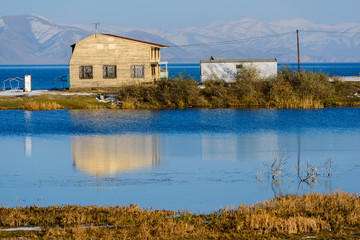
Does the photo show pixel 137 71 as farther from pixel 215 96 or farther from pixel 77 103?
pixel 77 103

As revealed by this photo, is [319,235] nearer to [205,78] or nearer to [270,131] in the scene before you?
[270,131]

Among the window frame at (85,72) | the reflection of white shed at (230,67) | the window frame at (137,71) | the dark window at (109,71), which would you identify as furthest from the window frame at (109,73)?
the reflection of white shed at (230,67)

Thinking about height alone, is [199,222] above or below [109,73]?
below

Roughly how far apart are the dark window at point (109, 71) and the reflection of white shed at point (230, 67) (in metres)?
9.46

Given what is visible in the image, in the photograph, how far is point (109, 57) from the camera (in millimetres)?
64188

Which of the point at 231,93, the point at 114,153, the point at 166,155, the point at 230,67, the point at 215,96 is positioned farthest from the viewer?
the point at 230,67

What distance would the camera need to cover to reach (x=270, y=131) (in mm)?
37938

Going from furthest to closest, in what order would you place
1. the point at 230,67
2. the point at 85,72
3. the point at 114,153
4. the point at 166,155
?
the point at 85,72 < the point at 230,67 < the point at 114,153 < the point at 166,155

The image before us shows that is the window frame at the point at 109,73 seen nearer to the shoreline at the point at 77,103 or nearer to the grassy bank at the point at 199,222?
the shoreline at the point at 77,103

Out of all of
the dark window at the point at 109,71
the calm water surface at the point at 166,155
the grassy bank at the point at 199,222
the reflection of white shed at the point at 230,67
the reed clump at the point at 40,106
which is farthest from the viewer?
the dark window at the point at 109,71

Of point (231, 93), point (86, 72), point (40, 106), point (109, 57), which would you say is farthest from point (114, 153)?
point (86, 72)

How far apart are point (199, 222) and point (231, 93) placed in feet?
147

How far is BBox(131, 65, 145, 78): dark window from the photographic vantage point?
64.4m

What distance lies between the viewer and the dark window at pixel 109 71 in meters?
64.6
